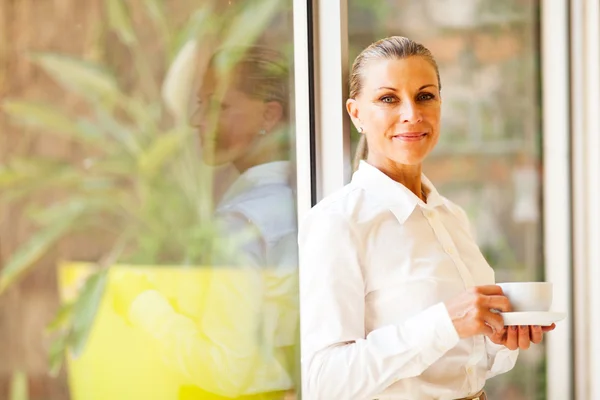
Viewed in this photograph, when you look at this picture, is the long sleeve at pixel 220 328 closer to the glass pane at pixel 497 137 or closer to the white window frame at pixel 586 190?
the glass pane at pixel 497 137

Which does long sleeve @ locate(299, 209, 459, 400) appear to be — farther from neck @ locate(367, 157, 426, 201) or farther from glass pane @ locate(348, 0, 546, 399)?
glass pane @ locate(348, 0, 546, 399)

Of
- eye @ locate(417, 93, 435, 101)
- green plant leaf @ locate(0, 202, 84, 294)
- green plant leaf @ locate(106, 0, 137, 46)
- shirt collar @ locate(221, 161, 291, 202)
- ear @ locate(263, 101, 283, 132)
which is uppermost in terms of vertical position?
green plant leaf @ locate(106, 0, 137, 46)

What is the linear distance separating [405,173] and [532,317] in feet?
1.18

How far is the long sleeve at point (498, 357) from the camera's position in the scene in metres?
1.50

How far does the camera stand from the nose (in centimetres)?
139

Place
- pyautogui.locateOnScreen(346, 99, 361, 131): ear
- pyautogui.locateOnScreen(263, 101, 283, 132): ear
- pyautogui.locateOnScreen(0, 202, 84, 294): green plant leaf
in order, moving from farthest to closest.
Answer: pyautogui.locateOnScreen(346, 99, 361, 131): ear
pyautogui.locateOnScreen(263, 101, 283, 132): ear
pyautogui.locateOnScreen(0, 202, 84, 294): green plant leaf

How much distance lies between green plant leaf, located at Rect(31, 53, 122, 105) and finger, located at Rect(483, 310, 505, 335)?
68 centimetres

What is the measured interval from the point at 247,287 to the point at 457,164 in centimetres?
106

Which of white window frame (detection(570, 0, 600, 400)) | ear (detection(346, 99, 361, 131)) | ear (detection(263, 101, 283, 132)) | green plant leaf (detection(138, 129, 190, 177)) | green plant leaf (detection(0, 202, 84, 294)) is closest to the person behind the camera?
green plant leaf (detection(0, 202, 84, 294))

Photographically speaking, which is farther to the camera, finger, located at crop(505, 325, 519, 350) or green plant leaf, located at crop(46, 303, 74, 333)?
finger, located at crop(505, 325, 519, 350)

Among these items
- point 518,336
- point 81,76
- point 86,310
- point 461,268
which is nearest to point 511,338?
point 518,336

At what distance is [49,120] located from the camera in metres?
0.98

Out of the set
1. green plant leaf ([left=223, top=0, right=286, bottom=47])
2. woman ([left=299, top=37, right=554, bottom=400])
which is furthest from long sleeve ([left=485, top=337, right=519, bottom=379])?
green plant leaf ([left=223, top=0, right=286, bottom=47])

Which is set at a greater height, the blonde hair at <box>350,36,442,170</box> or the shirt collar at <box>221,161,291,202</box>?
the blonde hair at <box>350,36,442,170</box>
